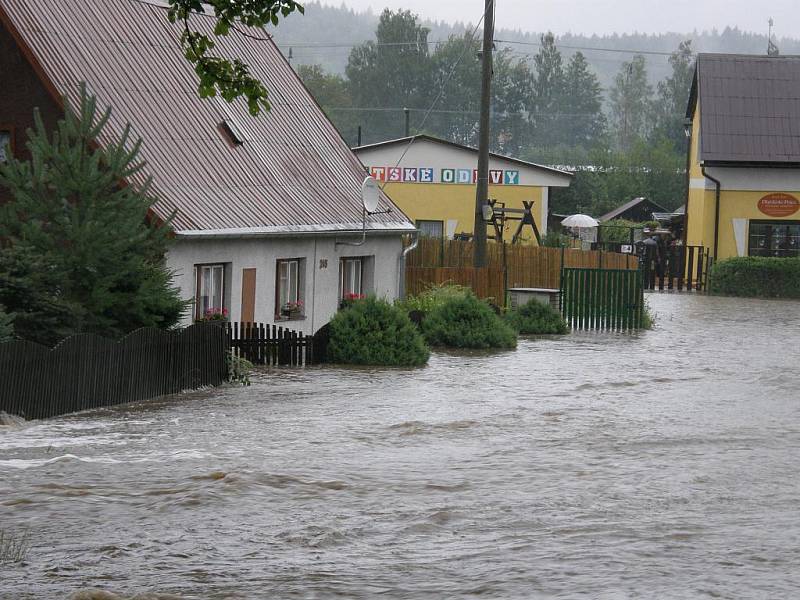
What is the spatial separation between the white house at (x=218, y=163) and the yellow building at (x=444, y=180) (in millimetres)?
25442

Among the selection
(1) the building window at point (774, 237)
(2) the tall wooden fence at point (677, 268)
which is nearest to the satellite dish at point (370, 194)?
(2) the tall wooden fence at point (677, 268)

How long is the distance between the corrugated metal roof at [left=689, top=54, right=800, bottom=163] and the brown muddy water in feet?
89.9

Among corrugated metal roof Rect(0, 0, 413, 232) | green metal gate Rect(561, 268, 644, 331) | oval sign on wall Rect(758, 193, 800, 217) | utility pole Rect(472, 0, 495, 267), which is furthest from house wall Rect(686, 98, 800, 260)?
corrugated metal roof Rect(0, 0, 413, 232)

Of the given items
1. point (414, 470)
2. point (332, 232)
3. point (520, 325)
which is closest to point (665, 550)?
point (414, 470)

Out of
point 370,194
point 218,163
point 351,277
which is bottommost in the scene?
point 351,277

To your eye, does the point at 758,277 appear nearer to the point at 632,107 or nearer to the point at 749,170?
the point at 749,170

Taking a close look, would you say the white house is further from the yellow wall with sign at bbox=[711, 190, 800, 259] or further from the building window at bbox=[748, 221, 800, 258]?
the building window at bbox=[748, 221, 800, 258]

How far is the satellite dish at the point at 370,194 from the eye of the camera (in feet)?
99.9

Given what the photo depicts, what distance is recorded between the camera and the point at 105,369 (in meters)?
19.4

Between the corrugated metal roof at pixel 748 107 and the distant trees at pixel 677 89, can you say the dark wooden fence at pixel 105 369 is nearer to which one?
the corrugated metal roof at pixel 748 107

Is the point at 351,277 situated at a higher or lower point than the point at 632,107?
lower

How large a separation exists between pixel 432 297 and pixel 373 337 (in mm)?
7714

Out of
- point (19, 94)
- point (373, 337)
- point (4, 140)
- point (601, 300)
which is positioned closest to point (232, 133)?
point (4, 140)

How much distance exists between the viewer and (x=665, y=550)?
11.8 metres
